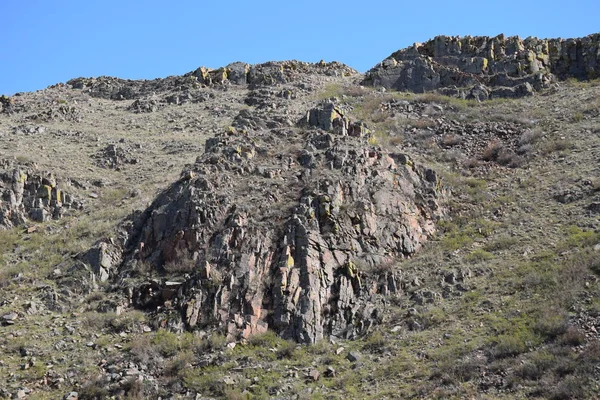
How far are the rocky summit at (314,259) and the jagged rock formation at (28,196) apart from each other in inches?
3.0

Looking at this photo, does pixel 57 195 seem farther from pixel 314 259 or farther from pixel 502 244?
pixel 502 244

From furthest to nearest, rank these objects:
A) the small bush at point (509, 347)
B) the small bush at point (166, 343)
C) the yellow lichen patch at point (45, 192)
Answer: the yellow lichen patch at point (45, 192), the small bush at point (166, 343), the small bush at point (509, 347)

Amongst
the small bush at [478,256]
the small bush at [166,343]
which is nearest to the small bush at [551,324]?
the small bush at [478,256]

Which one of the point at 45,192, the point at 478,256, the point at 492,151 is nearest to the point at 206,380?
the point at 478,256

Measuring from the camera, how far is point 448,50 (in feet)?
132

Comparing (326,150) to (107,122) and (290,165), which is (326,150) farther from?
(107,122)

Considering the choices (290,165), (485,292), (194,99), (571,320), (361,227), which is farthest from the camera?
(194,99)

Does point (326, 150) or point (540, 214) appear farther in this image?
point (326, 150)

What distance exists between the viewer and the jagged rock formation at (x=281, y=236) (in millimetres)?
18469

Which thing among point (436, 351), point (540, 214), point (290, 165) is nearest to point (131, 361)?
point (436, 351)

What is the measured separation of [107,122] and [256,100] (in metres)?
8.82

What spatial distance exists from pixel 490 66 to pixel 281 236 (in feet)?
76.4

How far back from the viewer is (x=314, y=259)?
1945 centimetres

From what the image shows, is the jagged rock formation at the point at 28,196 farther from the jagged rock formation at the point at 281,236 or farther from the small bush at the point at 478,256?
the small bush at the point at 478,256
